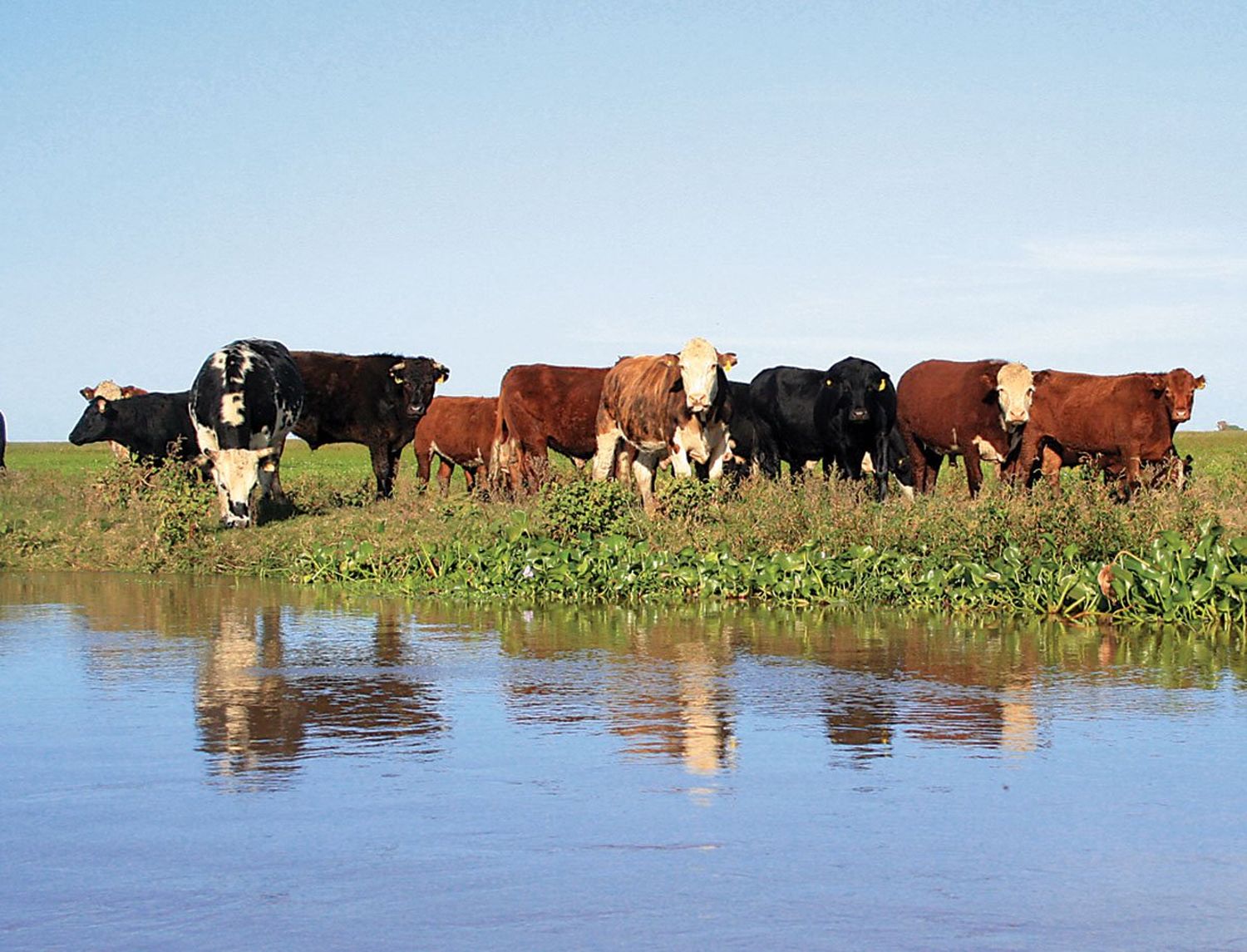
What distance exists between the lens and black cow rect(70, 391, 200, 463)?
85.0ft

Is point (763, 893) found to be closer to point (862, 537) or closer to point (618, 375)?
point (862, 537)

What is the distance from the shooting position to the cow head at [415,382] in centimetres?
2479

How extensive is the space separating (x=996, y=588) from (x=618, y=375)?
9.62 metres

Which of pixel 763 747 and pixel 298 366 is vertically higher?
pixel 298 366

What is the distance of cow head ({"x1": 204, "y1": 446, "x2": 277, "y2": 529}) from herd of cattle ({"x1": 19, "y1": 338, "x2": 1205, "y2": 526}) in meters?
0.02

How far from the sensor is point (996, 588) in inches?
481

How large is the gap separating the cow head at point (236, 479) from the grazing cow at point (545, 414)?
16.2 ft

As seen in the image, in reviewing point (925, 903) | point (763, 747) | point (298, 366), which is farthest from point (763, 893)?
point (298, 366)

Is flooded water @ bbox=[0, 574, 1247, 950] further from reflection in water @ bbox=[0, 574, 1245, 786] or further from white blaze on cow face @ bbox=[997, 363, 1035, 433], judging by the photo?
white blaze on cow face @ bbox=[997, 363, 1035, 433]

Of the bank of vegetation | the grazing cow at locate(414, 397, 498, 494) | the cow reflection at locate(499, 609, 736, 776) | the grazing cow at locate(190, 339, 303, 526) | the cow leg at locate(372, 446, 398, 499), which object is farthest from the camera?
the grazing cow at locate(414, 397, 498, 494)

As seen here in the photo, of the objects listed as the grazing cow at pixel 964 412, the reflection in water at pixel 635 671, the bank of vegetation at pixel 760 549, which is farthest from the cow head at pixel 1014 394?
the reflection in water at pixel 635 671

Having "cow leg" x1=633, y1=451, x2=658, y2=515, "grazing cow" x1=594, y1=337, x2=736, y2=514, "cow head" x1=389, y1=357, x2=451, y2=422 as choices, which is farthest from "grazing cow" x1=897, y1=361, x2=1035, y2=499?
Answer: "cow head" x1=389, y1=357, x2=451, y2=422

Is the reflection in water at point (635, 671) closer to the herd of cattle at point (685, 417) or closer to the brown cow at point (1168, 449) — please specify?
the herd of cattle at point (685, 417)

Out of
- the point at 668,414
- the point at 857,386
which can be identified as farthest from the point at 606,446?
the point at 857,386
